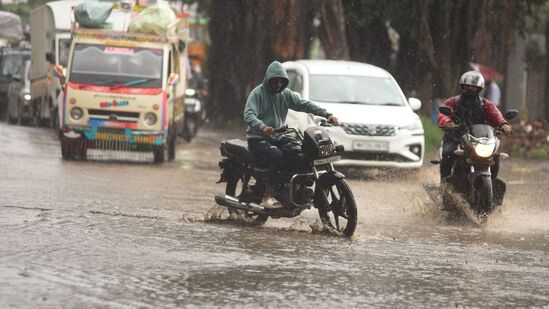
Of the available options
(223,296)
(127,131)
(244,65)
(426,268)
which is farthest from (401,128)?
(244,65)

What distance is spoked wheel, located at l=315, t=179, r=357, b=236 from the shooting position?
11922 millimetres

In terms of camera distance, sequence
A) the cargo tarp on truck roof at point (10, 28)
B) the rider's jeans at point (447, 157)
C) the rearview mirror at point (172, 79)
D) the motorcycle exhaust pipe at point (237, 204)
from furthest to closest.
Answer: the cargo tarp on truck roof at point (10, 28) < the rearview mirror at point (172, 79) < the rider's jeans at point (447, 157) < the motorcycle exhaust pipe at point (237, 204)

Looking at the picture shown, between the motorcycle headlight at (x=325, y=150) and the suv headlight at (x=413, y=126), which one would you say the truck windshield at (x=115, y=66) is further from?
the motorcycle headlight at (x=325, y=150)

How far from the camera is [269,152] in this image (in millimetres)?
12484

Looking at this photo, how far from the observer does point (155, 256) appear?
1001 centimetres

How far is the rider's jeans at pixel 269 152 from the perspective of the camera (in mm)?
12477

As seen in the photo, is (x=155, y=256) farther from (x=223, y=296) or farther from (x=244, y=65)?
(x=244, y=65)

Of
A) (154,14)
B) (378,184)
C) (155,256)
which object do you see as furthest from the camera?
(154,14)

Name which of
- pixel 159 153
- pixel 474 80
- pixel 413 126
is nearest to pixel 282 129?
pixel 474 80

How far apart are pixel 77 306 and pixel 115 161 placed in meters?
15.4

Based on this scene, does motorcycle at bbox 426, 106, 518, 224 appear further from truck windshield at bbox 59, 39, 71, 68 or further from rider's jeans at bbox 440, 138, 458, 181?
truck windshield at bbox 59, 39, 71, 68

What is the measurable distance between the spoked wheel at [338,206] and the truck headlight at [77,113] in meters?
10.6

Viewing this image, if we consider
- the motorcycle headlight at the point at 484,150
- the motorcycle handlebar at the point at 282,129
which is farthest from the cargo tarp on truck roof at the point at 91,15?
the motorcycle handlebar at the point at 282,129

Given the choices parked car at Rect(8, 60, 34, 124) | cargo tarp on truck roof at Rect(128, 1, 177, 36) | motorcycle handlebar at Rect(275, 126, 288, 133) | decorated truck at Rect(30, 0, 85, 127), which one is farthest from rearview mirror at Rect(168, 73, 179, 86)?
parked car at Rect(8, 60, 34, 124)
